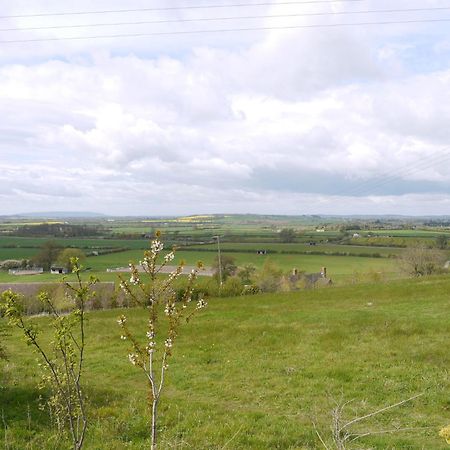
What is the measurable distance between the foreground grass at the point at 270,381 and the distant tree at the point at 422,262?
29.2m

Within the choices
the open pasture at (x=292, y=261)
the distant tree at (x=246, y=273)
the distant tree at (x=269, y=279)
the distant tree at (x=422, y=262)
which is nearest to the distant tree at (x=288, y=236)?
the open pasture at (x=292, y=261)

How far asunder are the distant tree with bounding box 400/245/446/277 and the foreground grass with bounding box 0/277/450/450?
29.2 m

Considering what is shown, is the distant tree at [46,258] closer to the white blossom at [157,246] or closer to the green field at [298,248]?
the green field at [298,248]

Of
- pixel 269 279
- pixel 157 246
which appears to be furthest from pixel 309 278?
pixel 157 246

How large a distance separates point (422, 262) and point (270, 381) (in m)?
43.8

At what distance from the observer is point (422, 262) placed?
50969 mm

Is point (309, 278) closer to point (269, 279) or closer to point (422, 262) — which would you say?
point (269, 279)

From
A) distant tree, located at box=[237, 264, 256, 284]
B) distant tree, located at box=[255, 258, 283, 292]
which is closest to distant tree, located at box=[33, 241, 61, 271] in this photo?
distant tree, located at box=[237, 264, 256, 284]

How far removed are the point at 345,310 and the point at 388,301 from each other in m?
3.43

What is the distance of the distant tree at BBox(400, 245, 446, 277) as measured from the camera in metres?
50.7

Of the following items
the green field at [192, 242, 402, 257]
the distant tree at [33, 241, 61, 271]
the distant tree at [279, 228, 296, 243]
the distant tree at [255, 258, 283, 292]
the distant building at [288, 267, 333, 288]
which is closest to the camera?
the distant tree at [255, 258, 283, 292]

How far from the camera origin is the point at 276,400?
11.2m

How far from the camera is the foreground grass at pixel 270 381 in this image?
873cm

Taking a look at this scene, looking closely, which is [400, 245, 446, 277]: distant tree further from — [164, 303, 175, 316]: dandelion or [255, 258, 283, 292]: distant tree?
[164, 303, 175, 316]: dandelion
